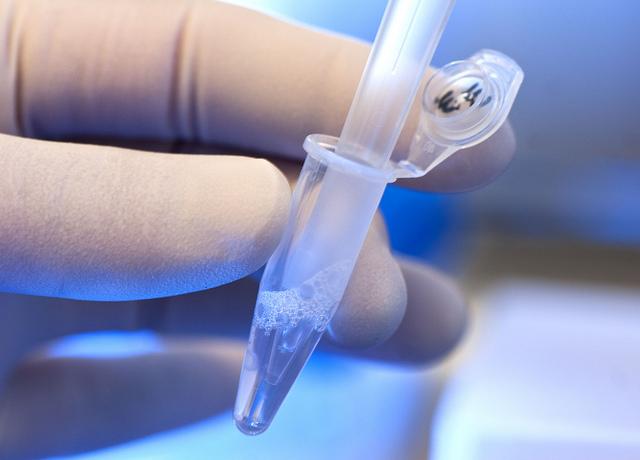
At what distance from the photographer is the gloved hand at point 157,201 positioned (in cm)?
28

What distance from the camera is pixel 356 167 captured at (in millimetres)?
265

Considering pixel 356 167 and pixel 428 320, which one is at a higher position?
pixel 356 167

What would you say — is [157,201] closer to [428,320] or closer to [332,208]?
[332,208]

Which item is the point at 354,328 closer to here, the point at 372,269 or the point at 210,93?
the point at 372,269

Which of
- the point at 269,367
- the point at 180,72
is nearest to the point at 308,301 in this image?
the point at 269,367

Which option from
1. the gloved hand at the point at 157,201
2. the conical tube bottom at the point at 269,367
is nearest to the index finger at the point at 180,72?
the gloved hand at the point at 157,201

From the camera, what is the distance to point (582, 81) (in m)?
0.47

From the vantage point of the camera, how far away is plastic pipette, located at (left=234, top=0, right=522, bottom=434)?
0.27m

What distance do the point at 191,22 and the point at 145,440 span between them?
0.78 feet

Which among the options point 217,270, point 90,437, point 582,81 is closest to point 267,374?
point 217,270

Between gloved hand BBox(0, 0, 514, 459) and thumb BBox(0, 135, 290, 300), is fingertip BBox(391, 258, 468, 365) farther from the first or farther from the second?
thumb BBox(0, 135, 290, 300)

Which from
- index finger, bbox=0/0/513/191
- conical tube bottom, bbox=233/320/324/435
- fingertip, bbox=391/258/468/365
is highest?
index finger, bbox=0/0/513/191

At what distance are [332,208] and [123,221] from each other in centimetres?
8

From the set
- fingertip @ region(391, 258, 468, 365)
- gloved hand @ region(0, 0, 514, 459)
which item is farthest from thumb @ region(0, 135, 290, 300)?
fingertip @ region(391, 258, 468, 365)
